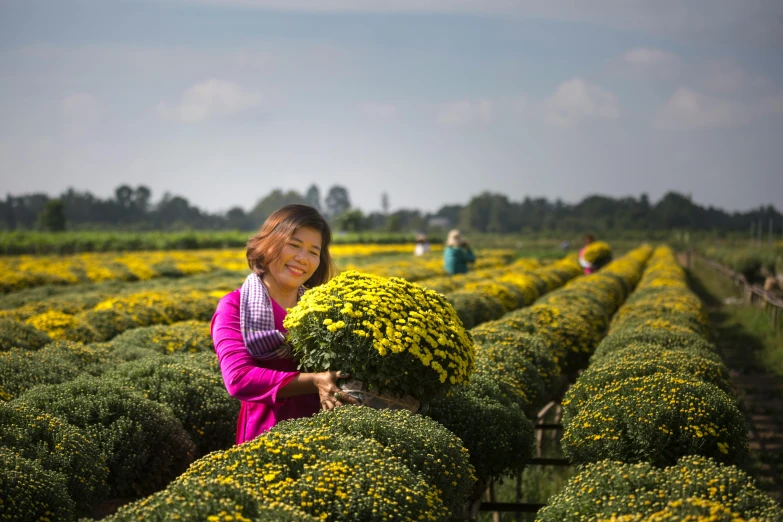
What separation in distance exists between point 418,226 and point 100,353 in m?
114

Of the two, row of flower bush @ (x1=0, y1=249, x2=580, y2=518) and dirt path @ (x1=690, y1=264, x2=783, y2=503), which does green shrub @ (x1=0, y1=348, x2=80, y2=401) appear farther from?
dirt path @ (x1=690, y1=264, x2=783, y2=503)

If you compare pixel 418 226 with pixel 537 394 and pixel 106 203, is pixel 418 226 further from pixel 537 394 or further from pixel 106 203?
pixel 537 394

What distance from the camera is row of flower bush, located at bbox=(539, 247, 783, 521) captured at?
285 cm

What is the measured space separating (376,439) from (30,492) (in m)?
1.69

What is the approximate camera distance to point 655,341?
6949 mm

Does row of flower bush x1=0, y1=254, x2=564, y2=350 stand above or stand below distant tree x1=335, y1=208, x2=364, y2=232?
below

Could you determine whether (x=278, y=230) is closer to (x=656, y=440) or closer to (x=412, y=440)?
(x=412, y=440)

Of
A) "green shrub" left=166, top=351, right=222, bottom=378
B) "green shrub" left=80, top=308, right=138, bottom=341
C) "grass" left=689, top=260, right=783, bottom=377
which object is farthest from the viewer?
"grass" left=689, top=260, right=783, bottom=377

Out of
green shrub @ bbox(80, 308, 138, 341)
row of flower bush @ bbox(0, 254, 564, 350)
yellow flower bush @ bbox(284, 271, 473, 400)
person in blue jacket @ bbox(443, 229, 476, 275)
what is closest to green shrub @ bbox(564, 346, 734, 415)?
yellow flower bush @ bbox(284, 271, 473, 400)

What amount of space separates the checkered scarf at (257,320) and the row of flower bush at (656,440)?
5.36 feet

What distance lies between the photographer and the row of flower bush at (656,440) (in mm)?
2848

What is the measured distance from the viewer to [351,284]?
3834 millimetres

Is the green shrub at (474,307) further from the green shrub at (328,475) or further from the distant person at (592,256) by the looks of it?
the distant person at (592,256)

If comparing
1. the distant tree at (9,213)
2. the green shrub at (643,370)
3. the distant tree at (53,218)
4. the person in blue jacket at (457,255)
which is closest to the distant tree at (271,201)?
the distant tree at (9,213)
